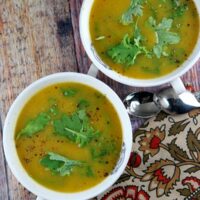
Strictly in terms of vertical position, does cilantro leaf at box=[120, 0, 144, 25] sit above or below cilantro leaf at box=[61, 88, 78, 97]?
above

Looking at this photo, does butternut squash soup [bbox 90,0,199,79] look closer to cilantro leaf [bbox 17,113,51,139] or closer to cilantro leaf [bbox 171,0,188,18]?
cilantro leaf [bbox 171,0,188,18]

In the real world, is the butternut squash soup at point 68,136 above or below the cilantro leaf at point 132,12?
below

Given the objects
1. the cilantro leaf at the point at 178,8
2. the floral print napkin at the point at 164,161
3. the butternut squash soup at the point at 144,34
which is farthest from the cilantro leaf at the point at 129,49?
the floral print napkin at the point at 164,161

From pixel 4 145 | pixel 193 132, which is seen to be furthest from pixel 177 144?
pixel 4 145

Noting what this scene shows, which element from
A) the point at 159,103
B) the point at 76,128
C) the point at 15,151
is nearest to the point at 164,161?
the point at 159,103

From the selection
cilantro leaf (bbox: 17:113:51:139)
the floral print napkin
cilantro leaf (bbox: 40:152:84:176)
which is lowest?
the floral print napkin

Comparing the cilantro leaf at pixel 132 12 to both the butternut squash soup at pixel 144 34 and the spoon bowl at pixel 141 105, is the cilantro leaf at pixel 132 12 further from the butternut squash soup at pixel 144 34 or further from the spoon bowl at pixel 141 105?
the spoon bowl at pixel 141 105

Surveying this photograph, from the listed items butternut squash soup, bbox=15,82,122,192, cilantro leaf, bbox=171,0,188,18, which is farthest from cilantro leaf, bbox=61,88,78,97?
cilantro leaf, bbox=171,0,188,18
